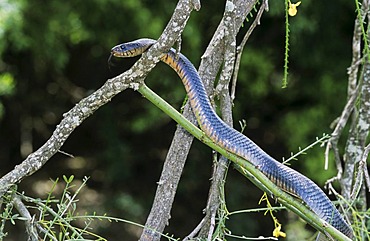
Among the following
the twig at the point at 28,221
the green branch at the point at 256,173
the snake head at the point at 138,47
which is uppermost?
the snake head at the point at 138,47

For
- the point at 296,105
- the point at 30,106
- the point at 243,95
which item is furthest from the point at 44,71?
the point at 296,105

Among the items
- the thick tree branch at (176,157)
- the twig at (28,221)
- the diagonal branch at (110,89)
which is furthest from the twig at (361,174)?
the twig at (28,221)

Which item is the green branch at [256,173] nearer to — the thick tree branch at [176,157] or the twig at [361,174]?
the thick tree branch at [176,157]

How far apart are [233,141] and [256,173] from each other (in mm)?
95

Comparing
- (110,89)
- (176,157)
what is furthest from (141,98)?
(110,89)

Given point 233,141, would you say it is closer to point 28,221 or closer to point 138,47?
point 138,47

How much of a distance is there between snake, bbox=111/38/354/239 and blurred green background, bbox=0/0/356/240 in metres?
1.38

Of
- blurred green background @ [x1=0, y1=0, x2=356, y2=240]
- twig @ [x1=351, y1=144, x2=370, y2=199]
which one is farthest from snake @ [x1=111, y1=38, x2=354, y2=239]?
blurred green background @ [x1=0, y1=0, x2=356, y2=240]

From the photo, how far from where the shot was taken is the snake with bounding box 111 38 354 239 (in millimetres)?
1609

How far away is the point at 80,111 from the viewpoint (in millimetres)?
1555

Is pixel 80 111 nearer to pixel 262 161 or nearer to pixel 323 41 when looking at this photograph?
pixel 262 161

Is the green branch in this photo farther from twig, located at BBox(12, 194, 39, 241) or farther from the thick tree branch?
twig, located at BBox(12, 194, 39, 241)

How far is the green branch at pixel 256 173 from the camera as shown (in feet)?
5.08

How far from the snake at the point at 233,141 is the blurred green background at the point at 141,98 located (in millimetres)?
1384
